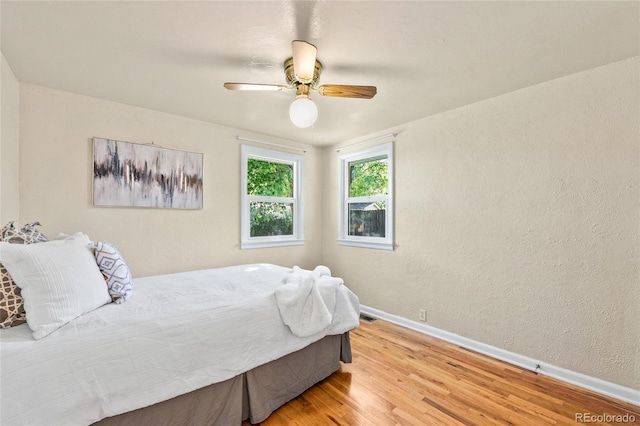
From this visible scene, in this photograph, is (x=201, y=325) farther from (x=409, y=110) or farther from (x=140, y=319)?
(x=409, y=110)

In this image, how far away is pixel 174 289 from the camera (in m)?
2.07

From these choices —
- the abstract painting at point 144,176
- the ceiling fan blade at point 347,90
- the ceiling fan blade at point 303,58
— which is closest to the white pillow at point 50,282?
the abstract painting at point 144,176

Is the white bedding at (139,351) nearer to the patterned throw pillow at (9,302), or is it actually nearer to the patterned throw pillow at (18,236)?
the patterned throw pillow at (9,302)

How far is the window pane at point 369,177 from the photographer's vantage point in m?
3.56

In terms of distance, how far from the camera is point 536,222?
2277 mm

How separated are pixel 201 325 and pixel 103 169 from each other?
1.99 metres

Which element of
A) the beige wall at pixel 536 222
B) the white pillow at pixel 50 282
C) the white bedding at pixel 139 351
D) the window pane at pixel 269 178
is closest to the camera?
the white bedding at pixel 139 351

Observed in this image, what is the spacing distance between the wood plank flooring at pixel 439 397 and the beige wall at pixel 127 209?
1920 millimetres

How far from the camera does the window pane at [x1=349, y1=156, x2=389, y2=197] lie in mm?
3559

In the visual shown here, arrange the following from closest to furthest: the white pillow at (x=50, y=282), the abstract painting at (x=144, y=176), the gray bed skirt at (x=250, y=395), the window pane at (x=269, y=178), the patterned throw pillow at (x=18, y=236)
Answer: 1. the white pillow at (x=50, y=282)
2. the gray bed skirt at (x=250, y=395)
3. the patterned throw pillow at (x=18, y=236)
4. the abstract painting at (x=144, y=176)
5. the window pane at (x=269, y=178)

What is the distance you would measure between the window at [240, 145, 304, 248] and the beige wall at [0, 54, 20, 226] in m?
1.94

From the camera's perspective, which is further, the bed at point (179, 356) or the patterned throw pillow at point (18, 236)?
the patterned throw pillow at point (18, 236)

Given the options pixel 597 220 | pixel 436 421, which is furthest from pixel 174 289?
pixel 597 220

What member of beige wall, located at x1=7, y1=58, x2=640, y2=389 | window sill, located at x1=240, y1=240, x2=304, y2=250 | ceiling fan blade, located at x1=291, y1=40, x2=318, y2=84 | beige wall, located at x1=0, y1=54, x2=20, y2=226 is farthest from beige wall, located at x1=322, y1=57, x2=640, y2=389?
beige wall, located at x1=0, y1=54, x2=20, y2=226
